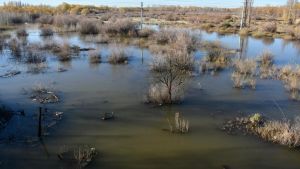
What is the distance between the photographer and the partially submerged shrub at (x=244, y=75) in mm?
13555

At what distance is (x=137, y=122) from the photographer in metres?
9.80

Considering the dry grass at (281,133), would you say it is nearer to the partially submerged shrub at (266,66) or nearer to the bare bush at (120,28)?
the partially submerged shrub at (266,66)

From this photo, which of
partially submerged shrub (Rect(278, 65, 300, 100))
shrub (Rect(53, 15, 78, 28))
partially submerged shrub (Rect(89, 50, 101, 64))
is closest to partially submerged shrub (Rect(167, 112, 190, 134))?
partially submerged shrub (Rect(278, 65, 300, 100))

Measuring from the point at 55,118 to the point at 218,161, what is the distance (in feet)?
14.9

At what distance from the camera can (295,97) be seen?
11984 millimetres

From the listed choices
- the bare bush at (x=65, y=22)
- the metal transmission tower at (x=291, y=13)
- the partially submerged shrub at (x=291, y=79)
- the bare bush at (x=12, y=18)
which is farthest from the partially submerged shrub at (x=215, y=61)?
the bare bush at (x=12, y=18)

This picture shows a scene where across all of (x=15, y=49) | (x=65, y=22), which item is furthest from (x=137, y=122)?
(x=65, y=22)

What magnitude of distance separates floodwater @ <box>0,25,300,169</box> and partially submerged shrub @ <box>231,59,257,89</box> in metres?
0.34

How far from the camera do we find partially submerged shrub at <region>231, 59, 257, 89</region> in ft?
44.5

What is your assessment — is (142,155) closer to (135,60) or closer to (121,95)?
(121,95)

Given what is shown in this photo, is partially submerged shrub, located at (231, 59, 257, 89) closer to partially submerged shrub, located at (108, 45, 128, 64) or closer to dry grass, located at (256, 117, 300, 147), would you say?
dry grass, located at (256, 117, 300, 147)

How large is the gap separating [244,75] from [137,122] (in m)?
6.87

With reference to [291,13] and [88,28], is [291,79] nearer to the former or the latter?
[88,28]

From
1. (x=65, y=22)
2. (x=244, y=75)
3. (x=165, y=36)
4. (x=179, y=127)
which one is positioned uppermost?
(x=65, y=22)
